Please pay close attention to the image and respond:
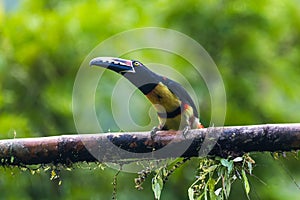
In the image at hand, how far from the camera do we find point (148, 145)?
2605 millimetres

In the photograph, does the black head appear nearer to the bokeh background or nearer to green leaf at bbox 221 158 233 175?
green leaf at bbox 221 158 233 175

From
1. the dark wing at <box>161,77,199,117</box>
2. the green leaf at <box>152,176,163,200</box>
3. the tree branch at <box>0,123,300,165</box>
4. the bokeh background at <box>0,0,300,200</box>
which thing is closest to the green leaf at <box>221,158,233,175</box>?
the tree branch at <box>0,123,300,165</box>

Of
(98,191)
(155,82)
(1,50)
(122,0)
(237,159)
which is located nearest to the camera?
(237,159)

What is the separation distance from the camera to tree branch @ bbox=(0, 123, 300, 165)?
243cm

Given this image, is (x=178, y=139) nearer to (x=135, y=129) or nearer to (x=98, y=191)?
(x=135, y=129)

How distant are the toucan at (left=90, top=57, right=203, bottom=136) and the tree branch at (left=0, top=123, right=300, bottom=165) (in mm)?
233

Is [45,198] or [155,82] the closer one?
[155,82]

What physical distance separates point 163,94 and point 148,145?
1.41 ft

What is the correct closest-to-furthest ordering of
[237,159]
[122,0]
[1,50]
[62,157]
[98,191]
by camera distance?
[237,159] → [62,157] → [98,191] → [1,50] → [122,0]

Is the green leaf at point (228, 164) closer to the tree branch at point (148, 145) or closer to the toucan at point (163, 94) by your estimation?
the tree branch at point (148, 145)

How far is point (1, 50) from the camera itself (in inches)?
184

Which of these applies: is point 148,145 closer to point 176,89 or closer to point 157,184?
point 157,184

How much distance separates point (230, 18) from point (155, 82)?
1889 millimetres

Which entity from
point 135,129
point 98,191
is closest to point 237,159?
point 135,129
